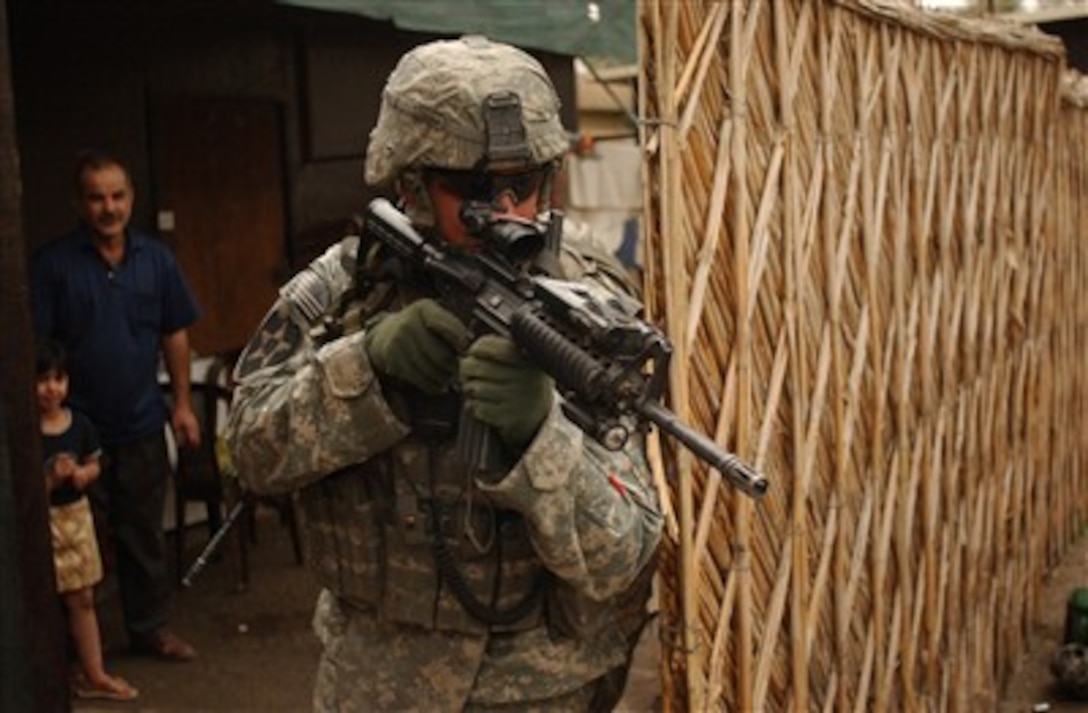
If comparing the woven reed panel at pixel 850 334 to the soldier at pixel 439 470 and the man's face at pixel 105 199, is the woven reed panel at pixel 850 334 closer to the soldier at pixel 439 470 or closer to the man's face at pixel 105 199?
the soldier at pixel 439 470

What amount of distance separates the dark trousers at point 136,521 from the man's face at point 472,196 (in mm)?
3080

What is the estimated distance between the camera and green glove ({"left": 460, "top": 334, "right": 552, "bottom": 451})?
1978 mm

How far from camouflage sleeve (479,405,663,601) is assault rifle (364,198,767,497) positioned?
0.09m

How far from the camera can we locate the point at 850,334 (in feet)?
11.8

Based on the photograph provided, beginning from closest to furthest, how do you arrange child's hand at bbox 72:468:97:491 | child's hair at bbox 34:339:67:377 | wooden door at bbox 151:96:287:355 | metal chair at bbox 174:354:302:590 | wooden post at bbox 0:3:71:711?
1. wooden post at bbox 0:3:71:711
2. child's hair at bbox 34:339:67:377
3. child's hand at bbox 72:468:97:491
4. metal chair at bbox 174:354:302:590
5. wooden door at bbox 151:96:287:355

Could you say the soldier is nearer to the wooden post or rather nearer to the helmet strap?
the helmet strap

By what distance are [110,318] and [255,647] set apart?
58.5 inches

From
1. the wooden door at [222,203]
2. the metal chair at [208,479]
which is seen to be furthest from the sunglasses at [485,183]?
the wooden door at [222,203]

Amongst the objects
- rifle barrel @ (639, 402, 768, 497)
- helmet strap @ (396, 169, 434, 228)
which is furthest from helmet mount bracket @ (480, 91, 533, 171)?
rifle barrel @ (639, 402, 768, 497)

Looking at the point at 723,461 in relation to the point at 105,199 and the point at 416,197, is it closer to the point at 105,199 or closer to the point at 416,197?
the point at 416,197

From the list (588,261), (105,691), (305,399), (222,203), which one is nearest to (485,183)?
(588,261)

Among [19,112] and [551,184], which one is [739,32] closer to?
[551,184]

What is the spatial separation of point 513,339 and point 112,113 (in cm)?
537

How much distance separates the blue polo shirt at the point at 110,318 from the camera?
478 centimetres
